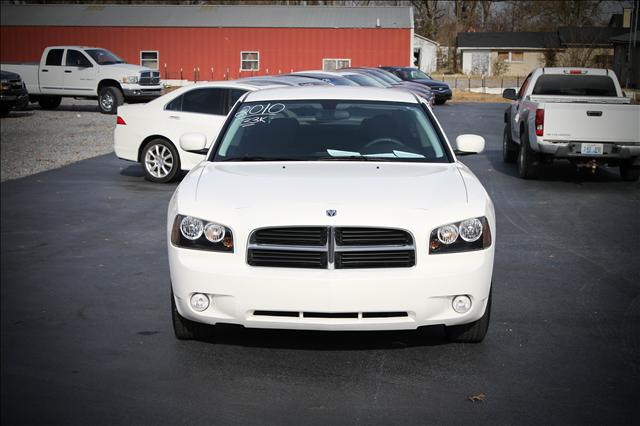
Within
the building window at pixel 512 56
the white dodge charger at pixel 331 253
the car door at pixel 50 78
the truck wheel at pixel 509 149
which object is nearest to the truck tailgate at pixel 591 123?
the truck wheel at pixel 509 149

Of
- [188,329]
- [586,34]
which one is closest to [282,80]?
[188,329]

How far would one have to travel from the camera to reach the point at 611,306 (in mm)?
7164

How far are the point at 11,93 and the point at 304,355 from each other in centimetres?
2514

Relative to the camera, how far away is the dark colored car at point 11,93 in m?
28.7

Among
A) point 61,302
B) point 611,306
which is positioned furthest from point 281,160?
point 611,306

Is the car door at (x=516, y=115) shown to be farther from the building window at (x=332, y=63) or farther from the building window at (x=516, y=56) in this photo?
the building window at (x=516, y=56)

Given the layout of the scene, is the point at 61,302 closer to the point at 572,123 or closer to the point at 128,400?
the point at 128,400

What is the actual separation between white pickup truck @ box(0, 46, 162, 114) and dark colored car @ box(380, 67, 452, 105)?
11800mm

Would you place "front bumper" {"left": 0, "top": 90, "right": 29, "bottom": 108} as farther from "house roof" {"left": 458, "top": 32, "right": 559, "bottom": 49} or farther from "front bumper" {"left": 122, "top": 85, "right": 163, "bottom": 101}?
"house roof" {"left": 458, "top": 32, "right": 559, "bottom": 49}

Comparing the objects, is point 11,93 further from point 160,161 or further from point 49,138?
point 160,161

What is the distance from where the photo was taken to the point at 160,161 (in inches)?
570

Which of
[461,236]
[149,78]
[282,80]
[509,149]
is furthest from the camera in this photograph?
[149,78]

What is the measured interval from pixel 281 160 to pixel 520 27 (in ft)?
335

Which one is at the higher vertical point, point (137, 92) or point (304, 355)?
point (137, 92)
